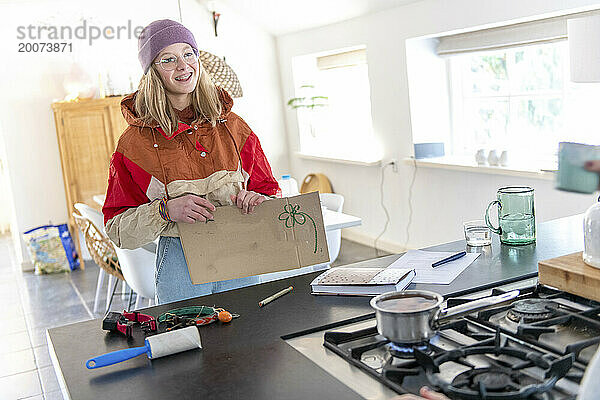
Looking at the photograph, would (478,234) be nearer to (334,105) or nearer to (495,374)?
(495,374)

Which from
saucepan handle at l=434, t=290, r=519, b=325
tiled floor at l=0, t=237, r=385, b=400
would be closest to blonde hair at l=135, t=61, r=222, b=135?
saucepan handle at l=434, t=290, r=519, b=325

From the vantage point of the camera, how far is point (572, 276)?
61.7 inches

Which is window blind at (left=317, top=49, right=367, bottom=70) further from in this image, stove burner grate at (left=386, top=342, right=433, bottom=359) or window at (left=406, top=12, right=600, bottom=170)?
stove burner grate at (left=386, top=342, right=433, bottom=359)

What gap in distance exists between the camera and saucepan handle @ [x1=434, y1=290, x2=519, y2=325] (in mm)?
1439

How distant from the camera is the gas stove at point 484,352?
3.85 feet

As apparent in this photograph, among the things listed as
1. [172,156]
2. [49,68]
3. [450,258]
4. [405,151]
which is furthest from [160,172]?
[49,68]

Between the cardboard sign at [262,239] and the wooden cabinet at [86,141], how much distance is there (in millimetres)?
4726

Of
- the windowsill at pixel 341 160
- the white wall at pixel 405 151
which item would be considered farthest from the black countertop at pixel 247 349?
the windowsill at pixel 341 160

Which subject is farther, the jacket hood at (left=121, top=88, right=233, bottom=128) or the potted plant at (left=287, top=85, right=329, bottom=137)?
the potted plant at (left=287, top=85, right=329, bottom=137)

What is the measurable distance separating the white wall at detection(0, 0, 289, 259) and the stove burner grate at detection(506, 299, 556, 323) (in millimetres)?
5807

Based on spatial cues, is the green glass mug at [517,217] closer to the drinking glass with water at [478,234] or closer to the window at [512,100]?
the drinking glass with water at [478,234]

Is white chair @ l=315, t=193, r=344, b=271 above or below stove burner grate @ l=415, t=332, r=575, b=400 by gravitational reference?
below

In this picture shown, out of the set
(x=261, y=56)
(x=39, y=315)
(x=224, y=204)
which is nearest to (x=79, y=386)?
(x=224, y=204)

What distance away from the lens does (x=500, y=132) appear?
5109 millimetres
